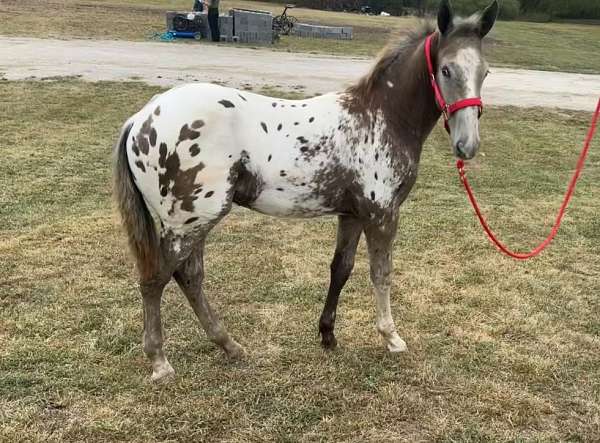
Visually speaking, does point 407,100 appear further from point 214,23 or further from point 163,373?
point 214,23

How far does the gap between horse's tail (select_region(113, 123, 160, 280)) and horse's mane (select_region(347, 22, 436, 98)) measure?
4.55 ft

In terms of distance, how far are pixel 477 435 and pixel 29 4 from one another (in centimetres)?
3027

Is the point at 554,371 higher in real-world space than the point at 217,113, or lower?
lower

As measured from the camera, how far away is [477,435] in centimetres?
292

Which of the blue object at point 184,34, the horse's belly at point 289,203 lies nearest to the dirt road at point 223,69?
the blue object at point 184,34

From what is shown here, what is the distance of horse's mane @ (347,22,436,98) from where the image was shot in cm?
320

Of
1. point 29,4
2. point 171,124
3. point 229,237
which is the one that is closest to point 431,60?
point 171,124

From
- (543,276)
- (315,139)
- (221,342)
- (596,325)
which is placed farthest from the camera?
(543,276)

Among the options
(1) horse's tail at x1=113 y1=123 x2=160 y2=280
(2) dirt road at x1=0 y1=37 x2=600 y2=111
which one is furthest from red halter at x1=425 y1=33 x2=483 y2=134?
(2) dirt road at x1=0 y1=37 x2=600 y2=111

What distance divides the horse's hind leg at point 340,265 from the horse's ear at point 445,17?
4.02ft

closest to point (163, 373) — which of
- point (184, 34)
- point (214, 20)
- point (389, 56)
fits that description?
point (389, 56)

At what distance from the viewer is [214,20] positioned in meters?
19.2

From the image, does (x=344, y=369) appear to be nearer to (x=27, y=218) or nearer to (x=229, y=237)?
(x=229, y=237)

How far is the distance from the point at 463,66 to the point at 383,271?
1342mm
